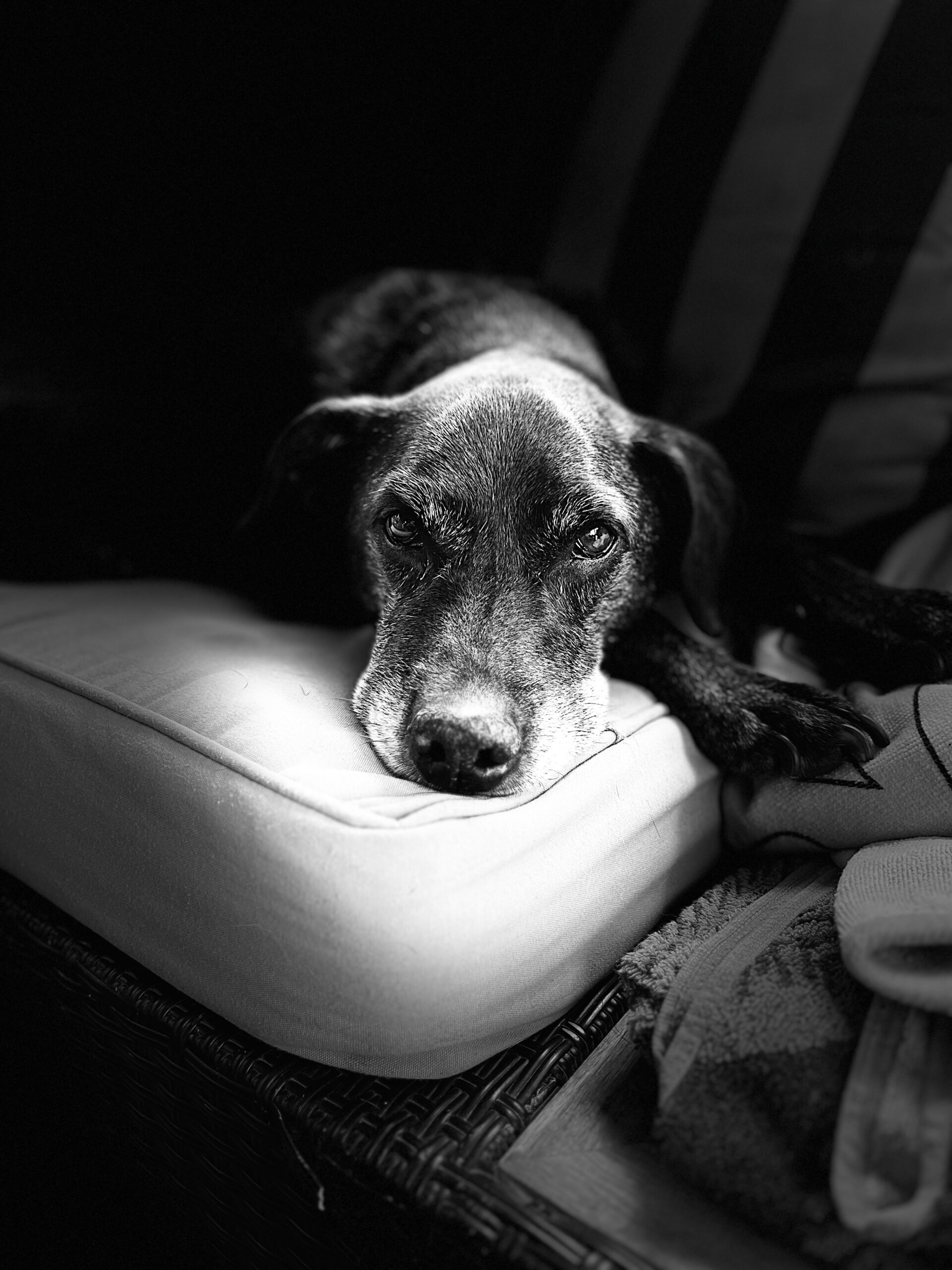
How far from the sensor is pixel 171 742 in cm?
115

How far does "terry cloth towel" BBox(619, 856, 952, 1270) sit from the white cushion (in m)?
0.14

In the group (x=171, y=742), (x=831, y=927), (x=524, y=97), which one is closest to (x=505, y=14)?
(x=524, y=97)

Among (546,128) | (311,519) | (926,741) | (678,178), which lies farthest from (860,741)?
(546,128)

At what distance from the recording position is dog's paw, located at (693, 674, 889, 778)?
126 centimetres

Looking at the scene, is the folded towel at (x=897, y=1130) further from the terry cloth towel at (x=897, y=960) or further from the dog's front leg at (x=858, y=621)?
the dog's front leg at (x=858, y=621)

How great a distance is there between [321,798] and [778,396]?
4.77 ft

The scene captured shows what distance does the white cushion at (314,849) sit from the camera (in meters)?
0.98

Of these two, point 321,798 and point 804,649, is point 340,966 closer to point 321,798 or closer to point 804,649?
point 321,798

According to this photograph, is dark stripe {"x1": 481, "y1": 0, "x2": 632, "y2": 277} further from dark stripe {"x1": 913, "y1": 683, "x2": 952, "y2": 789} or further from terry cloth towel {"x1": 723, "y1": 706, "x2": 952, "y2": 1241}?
terry cloth towel {"x1": 723, "y1": 706, "x2": 952, "y2": 1241}

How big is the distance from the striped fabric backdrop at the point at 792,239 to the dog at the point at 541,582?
30 centimetres

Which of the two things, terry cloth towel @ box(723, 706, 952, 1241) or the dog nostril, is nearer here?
terry cloth towel @ box(723, 706, 952, 1241)

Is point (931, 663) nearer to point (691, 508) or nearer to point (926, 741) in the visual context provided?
point (926, 741)

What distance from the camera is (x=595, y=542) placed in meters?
1.50

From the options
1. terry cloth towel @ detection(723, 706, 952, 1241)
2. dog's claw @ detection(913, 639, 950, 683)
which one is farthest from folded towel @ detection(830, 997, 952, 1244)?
dog's claw @ detection(913, 639, 950, 683)
